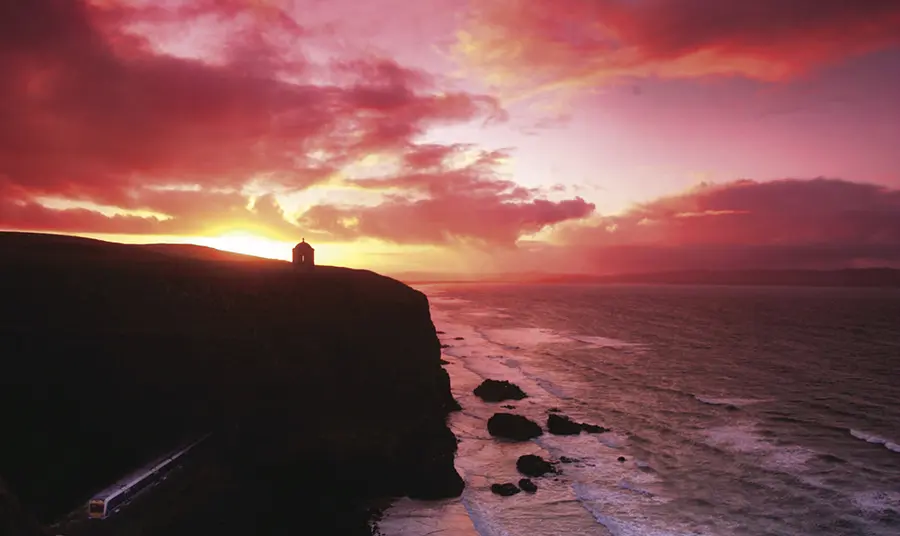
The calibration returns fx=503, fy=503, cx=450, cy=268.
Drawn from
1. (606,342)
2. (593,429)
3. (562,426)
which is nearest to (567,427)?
(562,426)

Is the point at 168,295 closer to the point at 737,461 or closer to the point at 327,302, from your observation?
the point at 327,302

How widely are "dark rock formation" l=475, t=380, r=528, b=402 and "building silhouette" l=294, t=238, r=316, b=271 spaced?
2265 cm

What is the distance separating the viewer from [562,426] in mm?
41688

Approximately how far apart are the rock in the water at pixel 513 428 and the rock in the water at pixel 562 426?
1.03 meters

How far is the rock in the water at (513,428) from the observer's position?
40.2m

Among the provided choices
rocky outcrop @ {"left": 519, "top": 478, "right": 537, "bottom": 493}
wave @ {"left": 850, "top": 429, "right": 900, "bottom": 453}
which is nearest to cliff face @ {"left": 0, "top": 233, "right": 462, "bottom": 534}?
rocky outcrop @ {"left": 519, "top": 478, "right": 537, "bottom": 493}

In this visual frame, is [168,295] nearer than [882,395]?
Yes

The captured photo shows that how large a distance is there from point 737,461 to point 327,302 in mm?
31707

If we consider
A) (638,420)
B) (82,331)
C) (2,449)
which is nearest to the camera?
(2,449)

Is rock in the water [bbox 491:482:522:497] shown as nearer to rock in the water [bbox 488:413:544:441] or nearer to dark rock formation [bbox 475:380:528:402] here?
rock in the water [bbox 488:413:544:441]

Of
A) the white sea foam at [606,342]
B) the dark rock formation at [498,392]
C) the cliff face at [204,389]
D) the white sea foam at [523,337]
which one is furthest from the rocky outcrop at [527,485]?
the white sea foam at [606,342]

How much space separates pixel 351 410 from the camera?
32594 mm

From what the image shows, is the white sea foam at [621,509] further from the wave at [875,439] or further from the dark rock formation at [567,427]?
the wave at [875,439]

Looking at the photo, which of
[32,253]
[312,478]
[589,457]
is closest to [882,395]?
[589,457]
